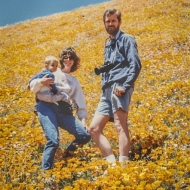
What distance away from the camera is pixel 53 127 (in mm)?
5645

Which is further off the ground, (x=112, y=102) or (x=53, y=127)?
(x=112, y=102)

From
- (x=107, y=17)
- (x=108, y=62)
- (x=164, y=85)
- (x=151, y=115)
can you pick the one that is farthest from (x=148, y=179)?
(x=164, y=85)

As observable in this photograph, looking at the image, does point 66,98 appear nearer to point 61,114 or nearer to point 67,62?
point 61,114

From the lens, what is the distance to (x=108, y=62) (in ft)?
18.6

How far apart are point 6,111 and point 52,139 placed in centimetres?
544

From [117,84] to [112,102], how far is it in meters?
0.34

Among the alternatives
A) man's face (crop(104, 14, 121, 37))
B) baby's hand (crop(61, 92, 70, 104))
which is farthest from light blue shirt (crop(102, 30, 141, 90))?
baby's hand (crop(61, 92, 70, 104))

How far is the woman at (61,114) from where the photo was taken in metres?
5.52

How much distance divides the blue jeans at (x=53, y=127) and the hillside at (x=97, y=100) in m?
0.22

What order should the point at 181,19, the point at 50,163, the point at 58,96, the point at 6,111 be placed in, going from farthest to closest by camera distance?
1. the point at 181,19
2. the point at 6,111
3. the point at 58,96
4. the point at 50,163

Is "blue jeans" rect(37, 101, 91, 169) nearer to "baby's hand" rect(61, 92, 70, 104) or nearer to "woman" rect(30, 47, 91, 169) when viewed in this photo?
"woman" rect(30, 47, 91, 169)

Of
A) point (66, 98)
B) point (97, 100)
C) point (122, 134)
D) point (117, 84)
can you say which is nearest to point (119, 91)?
point (117, 84)

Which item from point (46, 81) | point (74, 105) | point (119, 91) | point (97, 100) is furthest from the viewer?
point (97, 100)

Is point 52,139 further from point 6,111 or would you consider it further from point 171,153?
point 6,111
